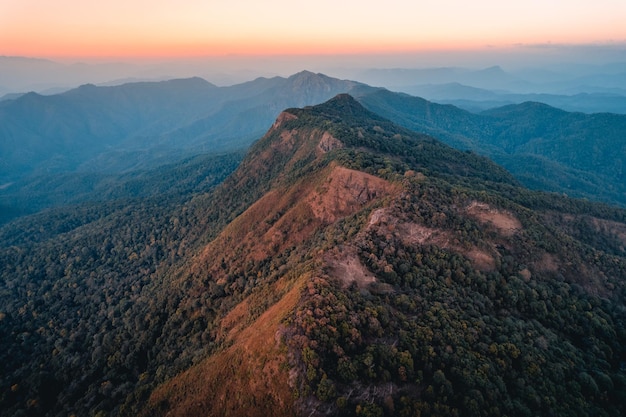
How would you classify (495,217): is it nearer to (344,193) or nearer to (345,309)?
(344,193)

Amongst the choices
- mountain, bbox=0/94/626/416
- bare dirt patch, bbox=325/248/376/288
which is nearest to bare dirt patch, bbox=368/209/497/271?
mountain, bbox=0/94/626/416

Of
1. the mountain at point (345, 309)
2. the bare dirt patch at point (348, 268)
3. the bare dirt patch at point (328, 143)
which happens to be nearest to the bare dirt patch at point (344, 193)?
the mountain at point (345, 309)

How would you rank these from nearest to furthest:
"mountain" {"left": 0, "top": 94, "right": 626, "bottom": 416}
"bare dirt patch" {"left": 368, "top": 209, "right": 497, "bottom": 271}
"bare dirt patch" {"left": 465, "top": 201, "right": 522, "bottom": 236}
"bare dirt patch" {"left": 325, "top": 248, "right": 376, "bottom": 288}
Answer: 1. "mountain" {"left": 0, "top": 94, "right": 626, "bottom": 416}
2. "bare dirt patch" {"left": 325, "top": 248, "right": 376, "bottom": 288}
3. "bare dirt patch" {"left": 368, "top": 209, "right": 497, "bottom": 271}
4. "bare dirt patch" {"left": 465, "top": 201, "right": 522, "bottom": 236}

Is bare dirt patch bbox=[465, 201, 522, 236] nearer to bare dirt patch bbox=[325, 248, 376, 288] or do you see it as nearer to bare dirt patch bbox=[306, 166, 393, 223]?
bare dirt patch bbox=[306, 166, 393, 223]

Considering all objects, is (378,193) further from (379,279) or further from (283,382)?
(283,382)

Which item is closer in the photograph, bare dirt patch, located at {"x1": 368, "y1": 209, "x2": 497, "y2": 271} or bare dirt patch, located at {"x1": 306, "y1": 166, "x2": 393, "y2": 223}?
bare dirt patch, located at {"x1": 368, "y1": 209, "x2": 497, "y2": 271}

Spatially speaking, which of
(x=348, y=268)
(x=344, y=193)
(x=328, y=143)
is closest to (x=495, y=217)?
(x=344, y=193)

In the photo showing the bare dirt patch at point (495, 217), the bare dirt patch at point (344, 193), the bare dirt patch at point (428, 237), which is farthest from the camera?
the bare dirt patch at point (344, 193)

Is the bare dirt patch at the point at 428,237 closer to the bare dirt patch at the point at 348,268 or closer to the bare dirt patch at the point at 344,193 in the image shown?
the bare dirt patch at the point at 348,268

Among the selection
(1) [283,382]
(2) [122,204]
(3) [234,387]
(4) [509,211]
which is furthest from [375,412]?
(2) [122,204]
